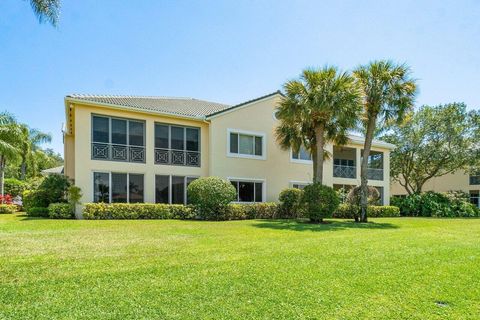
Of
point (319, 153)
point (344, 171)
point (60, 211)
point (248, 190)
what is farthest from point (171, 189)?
point (344, 171)

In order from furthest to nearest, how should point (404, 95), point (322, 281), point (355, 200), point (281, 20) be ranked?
1. point (355, 200)
2. point (404, 95)
3. point (281, 20)
4. point (322, 281)

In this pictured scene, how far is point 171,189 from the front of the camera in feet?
68.2

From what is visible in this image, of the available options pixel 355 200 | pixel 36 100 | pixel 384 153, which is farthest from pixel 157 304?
pixel 384 153

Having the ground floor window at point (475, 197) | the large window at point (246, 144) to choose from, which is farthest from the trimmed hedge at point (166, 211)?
the ground floor window at point (475, 197)

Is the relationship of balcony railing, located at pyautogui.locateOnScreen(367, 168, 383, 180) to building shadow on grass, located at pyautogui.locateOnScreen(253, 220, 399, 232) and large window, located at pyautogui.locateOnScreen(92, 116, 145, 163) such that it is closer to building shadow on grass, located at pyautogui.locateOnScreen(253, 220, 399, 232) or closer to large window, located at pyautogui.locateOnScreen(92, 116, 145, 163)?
building shadow on grass, located at pyautogui.locateOnScreen(253, 220, 399, 232)

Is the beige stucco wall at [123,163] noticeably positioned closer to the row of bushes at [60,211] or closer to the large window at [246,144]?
the row of bushes at [60,211]

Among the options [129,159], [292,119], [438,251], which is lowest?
[438,251]

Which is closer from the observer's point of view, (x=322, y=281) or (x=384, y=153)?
(x=322, y=281)

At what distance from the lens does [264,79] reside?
21.5 metres

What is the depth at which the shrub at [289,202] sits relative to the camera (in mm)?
21328

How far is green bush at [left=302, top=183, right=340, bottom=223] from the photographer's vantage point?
17609 millimetres

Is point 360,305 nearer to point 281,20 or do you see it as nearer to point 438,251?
point 438,251

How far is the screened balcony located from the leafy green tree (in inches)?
333

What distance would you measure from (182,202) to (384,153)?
18662mm
